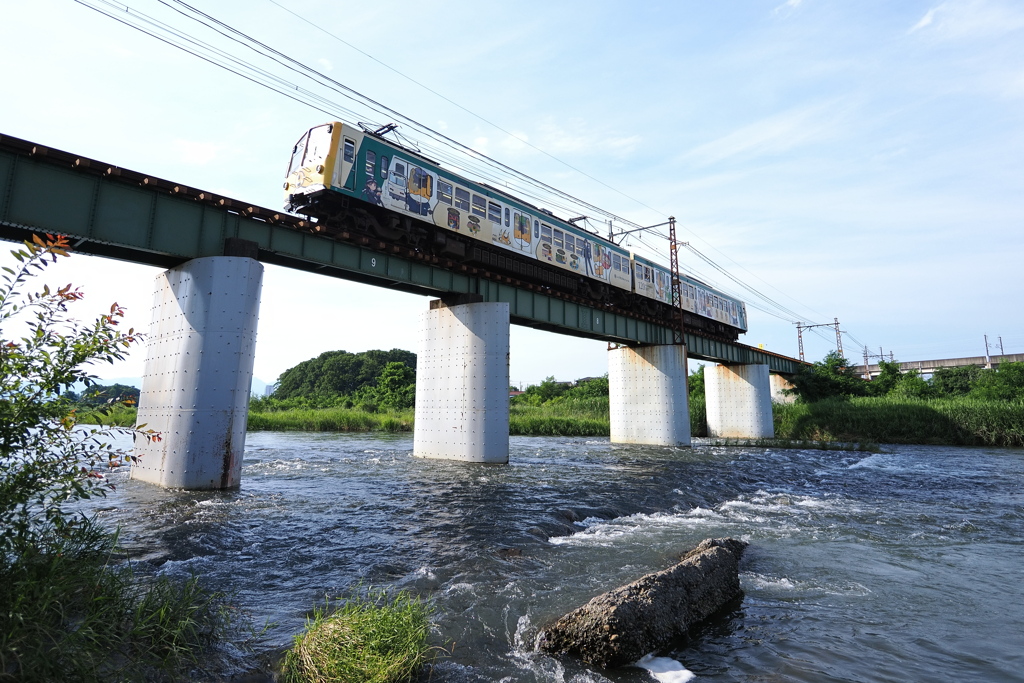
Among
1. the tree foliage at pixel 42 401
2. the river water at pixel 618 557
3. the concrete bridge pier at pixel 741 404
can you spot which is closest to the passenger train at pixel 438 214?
the river water at pixel 618 557

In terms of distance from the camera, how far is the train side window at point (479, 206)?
2075cm

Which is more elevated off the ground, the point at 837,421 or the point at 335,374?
the point at 335,374

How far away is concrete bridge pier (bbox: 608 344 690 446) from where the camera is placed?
103 feet

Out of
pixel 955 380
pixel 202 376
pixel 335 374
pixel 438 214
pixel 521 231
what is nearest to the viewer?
pixel 202 376

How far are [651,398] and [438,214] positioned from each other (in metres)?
18.8

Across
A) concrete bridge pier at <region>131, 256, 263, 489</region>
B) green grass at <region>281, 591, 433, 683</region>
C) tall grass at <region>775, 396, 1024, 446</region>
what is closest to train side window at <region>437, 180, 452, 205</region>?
concrete bridge pier at <region>131, 256, 263, 489</region>

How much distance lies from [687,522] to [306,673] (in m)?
8.33

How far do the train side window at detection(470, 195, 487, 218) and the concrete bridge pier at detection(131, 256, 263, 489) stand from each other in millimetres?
9231

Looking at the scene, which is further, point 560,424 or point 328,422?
point 560,424

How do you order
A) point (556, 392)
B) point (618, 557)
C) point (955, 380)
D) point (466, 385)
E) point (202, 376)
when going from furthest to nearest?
point (556, 392) → point (955, 380) → point (466, 385) → point (202, 376) → point (618, 557)

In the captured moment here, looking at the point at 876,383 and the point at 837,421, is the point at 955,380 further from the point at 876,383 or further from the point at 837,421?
the point at 837,421

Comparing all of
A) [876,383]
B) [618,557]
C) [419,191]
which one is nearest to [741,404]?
[876,383]

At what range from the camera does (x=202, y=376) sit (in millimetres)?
12727

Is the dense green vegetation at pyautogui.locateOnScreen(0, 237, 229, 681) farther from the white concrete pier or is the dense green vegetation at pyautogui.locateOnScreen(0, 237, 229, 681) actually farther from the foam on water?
the white concrete pier
